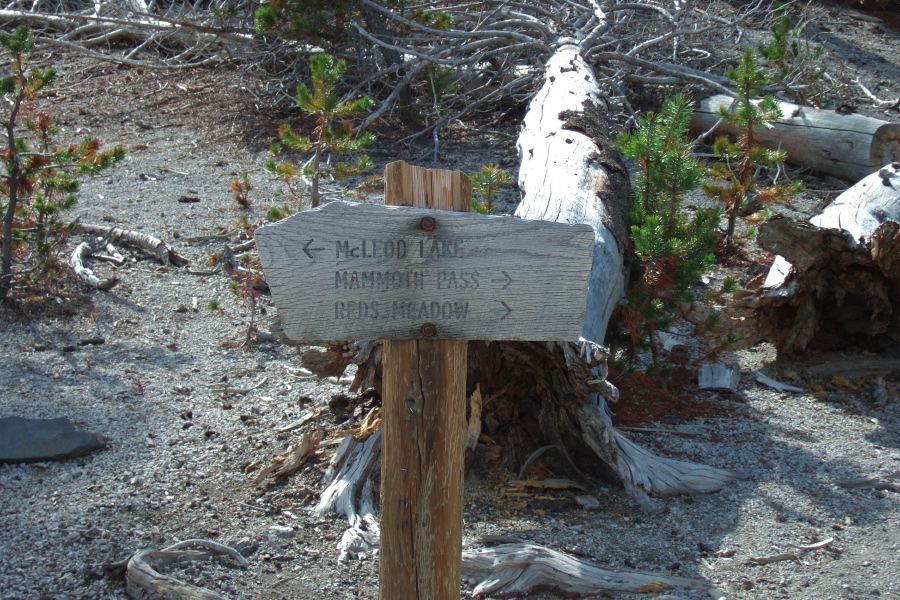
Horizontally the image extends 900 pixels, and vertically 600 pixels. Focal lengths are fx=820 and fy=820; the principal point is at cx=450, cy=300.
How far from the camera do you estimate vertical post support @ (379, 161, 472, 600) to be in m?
2.14

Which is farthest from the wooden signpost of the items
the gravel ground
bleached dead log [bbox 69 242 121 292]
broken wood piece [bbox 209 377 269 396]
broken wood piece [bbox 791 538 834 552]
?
bleached dead log [bbox 69 242 121 292]

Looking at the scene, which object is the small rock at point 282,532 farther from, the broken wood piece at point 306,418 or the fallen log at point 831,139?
the fallen log at point 831,139

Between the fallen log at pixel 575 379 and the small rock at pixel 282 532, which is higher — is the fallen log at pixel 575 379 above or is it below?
above

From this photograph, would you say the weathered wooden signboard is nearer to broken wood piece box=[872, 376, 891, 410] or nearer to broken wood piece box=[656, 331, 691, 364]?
broken wood piece box=[656, 331, 691, 364]

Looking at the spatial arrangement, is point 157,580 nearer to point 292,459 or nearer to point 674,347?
point 292,459

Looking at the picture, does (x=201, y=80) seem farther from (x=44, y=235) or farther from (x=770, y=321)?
(x=770, y=321)

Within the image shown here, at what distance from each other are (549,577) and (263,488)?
131 centimetres

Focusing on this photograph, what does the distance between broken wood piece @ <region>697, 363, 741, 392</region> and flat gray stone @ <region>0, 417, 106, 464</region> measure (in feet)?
10.4

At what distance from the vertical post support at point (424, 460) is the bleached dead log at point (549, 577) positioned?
71 centimetres

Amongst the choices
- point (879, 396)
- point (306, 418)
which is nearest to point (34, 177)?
point (306, 418)

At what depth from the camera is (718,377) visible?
15.4ft

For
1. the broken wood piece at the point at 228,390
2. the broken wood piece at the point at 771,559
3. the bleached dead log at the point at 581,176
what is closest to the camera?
the broken wood piece at the point at 771,559

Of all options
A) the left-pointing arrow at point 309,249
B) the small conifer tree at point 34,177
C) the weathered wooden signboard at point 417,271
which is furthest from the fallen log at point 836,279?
the small conifer tree at point 34,177

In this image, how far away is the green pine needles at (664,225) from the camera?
4.01 m
